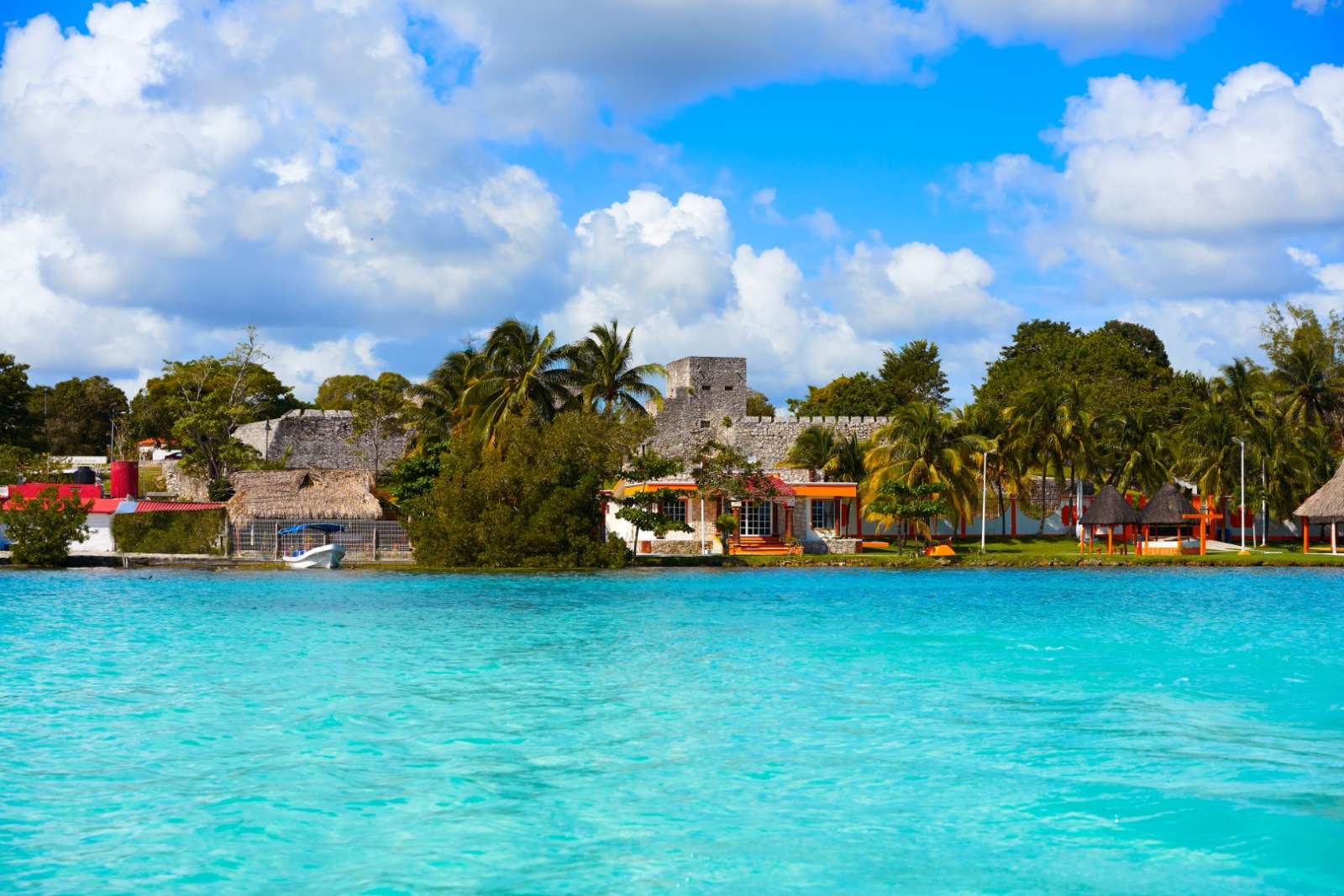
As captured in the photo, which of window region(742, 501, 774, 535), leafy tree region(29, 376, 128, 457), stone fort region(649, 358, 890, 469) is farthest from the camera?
leafy tree region(29, 376, 128, 457)

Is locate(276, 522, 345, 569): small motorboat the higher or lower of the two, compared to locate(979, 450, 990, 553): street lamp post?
lower

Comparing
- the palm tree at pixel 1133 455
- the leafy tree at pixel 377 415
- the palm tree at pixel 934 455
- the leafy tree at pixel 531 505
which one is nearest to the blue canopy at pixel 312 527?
the leafy tree at pixel 531 505

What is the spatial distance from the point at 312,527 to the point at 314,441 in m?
14.7

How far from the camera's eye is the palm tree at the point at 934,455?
114 feet

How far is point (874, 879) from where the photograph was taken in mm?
6656

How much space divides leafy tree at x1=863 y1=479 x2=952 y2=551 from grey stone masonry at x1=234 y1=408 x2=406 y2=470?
20486mm

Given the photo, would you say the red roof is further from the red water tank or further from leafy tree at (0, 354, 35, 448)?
leafy tree at (0, 354, 35, 448)

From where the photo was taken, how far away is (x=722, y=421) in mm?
48781

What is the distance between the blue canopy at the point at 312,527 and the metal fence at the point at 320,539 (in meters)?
0.13

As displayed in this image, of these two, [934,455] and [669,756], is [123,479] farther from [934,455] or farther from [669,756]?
[669,756]

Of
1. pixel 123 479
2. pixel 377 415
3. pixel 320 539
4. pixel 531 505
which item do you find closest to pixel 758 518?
pixel 531 505

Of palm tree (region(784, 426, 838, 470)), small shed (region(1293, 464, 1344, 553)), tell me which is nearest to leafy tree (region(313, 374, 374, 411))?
palm tree (region(784, 426, 838, 470))

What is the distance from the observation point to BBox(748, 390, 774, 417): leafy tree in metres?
71.9

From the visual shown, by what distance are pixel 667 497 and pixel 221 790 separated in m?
23.7
